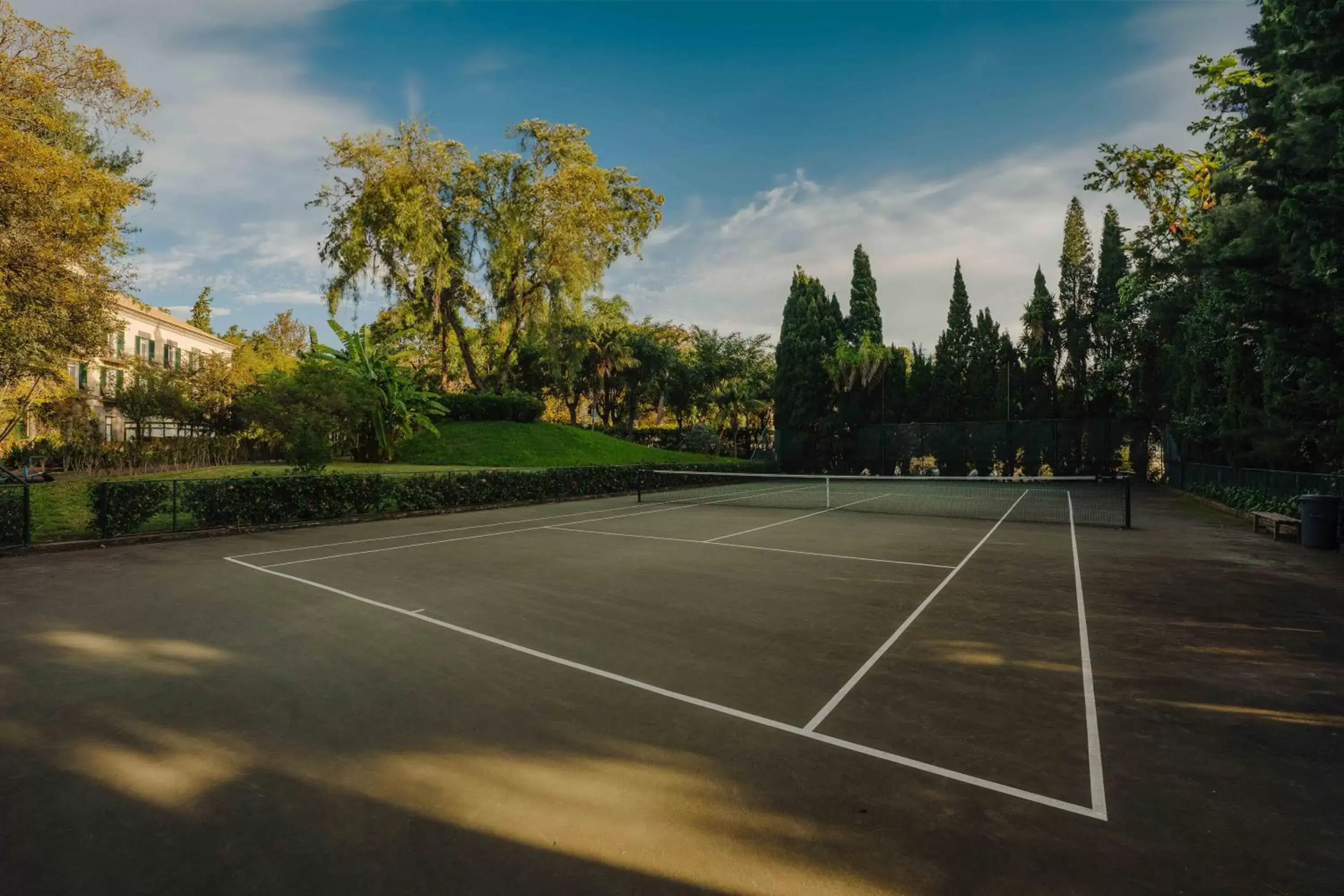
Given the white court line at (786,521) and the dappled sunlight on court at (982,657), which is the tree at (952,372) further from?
the dappled sunlight on court at (982,657)

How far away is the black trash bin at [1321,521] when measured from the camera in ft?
40.5

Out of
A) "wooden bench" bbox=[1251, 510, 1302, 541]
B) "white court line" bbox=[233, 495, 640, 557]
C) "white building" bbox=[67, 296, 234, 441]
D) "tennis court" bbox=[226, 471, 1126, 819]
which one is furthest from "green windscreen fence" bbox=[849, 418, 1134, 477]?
"white building" bbox=[67, 296, 234, 441]

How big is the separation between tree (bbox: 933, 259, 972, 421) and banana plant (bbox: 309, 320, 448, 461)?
26491 millimetres

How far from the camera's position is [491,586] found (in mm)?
9031

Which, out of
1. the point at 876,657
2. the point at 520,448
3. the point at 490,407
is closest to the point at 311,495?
the point at 876,657

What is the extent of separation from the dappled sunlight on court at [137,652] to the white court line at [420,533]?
203 inches

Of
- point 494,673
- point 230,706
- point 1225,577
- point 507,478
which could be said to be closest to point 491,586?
point 494,673

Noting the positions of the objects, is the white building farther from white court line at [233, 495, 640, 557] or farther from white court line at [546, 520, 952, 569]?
white court line at [546, 520, 952, 569]

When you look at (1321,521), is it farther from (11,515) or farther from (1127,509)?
(11,515)

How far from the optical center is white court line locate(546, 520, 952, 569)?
35.4ft

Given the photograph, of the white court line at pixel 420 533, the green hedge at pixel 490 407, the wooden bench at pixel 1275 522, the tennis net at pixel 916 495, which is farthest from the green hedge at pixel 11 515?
the wooden bench at pixel 1275 522

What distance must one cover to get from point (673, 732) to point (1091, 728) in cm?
278

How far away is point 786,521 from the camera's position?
54.9 ft

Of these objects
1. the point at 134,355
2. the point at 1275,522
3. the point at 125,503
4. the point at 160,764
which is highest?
the point at 134,355
